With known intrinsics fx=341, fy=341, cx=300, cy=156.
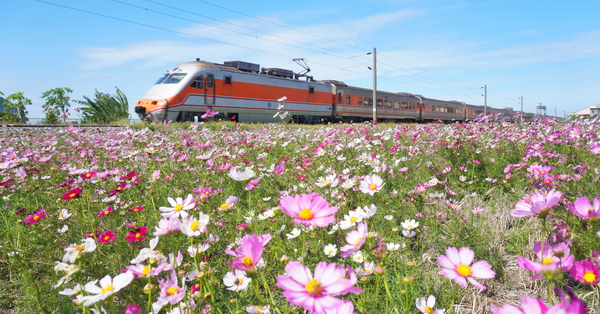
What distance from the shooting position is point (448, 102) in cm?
2981

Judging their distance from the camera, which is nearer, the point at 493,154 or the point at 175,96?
A: the point at 493,154

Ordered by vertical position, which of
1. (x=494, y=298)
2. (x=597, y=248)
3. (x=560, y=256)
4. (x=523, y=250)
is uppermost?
(x=560, y=256)

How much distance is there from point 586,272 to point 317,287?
0.60 m

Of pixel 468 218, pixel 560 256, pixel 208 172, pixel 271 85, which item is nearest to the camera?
pixel 560 256

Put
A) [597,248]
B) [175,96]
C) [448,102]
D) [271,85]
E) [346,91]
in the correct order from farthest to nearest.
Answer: [448,102] < [346,91] < [271,85] < [175,96] < [597,248]

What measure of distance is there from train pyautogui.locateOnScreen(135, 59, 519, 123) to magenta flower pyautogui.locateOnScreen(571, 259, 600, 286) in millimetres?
8956

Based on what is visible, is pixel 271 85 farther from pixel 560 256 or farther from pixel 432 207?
pixel 560 256

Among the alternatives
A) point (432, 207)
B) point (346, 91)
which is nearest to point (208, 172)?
point (432, 207)

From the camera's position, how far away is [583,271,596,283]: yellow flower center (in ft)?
2.34

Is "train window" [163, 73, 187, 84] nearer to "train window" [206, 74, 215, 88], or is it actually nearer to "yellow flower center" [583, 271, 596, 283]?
"train window" [206, 74, 215, 88]

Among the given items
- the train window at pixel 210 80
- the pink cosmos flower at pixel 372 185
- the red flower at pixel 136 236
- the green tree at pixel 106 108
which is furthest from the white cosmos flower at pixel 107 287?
the green tree at pixel 106 108

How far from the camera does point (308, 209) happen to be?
0.81 metres

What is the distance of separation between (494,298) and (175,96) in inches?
525

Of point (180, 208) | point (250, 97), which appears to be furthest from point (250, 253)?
point (250, 97)
